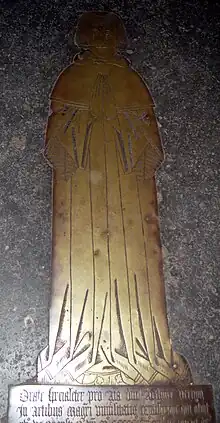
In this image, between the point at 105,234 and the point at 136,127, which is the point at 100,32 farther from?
the point at 105,234

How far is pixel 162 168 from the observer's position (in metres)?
3.17

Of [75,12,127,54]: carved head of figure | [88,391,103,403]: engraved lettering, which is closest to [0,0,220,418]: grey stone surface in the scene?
[75,12,127,54]: carved head of figure

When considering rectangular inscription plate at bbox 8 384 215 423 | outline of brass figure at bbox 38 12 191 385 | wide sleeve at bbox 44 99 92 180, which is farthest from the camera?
wide sleeve at bbox 44 99 92 180

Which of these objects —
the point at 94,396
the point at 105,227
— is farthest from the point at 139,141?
the point at 94,396

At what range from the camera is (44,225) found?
294cm

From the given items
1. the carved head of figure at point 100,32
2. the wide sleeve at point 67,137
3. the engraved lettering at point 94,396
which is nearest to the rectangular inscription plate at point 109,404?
the engraved lettering at point 94,396

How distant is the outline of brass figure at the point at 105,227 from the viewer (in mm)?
2670

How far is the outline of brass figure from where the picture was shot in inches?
105

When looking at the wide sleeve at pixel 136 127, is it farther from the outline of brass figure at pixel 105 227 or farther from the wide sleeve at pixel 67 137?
the wide sleeve at pixel 67 137

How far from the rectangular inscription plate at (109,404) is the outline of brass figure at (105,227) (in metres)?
0.05

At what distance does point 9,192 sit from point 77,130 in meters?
0.52

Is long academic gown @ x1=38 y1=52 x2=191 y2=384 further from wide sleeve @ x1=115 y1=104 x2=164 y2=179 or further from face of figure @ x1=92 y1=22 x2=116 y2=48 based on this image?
face of figure @ x1=92 y1=22 x2=116 y2=48

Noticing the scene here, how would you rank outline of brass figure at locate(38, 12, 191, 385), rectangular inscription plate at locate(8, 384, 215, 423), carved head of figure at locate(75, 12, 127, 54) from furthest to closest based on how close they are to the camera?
1. carved head of figure at locate(75, 12, 127, 54)
2. outline of brass figure at locate(38, 12, 191, 385)
3. rectangular inscription plate at locate(8, 384, 215, 423)

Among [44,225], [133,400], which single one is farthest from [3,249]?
[133,400]
